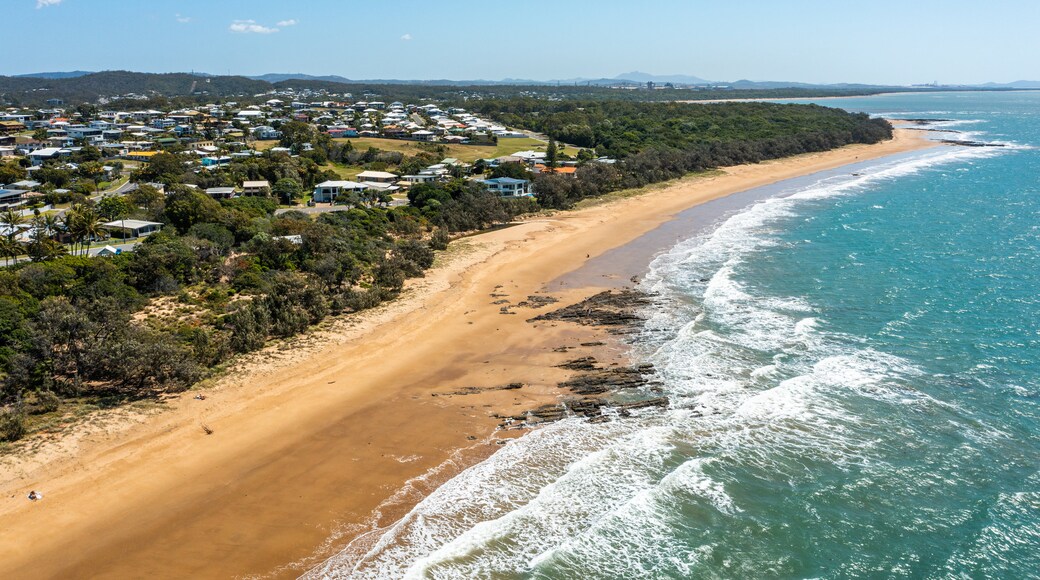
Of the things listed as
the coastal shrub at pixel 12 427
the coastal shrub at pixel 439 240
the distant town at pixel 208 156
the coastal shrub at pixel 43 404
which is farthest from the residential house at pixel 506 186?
the coastal shrub at pixel 12 427

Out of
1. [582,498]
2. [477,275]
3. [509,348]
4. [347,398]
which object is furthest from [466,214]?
[582,498]

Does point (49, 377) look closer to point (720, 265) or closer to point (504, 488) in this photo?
point (504, 488)

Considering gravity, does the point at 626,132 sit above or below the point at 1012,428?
above

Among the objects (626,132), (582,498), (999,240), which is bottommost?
(582,498)

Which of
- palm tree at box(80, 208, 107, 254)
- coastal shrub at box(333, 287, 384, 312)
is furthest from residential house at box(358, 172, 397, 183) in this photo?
coastal shrub at box(333, 287, 384, 312)

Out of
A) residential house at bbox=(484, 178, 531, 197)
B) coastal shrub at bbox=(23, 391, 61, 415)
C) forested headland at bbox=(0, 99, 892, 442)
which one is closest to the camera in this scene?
coastal shrub at bbox=(23, 391, 61, 415)

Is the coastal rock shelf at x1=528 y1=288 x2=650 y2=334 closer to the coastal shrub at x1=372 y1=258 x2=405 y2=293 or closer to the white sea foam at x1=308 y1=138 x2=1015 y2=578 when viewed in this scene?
the white sea foam at x1=308 y1=138 x2=1015 y2=578

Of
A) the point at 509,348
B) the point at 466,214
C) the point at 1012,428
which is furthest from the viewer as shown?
the point at 466,214

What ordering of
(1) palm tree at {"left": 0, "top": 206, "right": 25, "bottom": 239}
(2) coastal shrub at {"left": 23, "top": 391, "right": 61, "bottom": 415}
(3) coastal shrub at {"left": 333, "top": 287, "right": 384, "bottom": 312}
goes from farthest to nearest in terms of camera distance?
(1) palm tree at {"left": 0, "top": 206, "right": 25, "bottom": 239}, (3) coastal shrub at {"left": 333, "top": 287, "right": 384, "bottom": 312}, (2) coastal shrub at {"left": 23, "top": 391, "right": 61, "bottom": 415}
